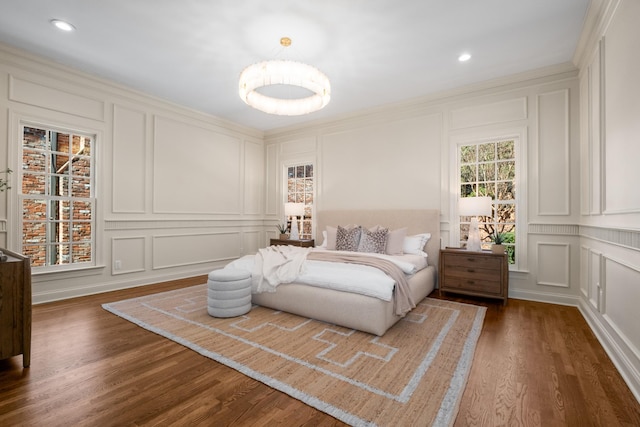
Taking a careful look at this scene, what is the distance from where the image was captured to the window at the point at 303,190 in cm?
599

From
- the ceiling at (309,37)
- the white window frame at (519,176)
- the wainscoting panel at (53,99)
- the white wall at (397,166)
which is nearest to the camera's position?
the white wall at (397,166)

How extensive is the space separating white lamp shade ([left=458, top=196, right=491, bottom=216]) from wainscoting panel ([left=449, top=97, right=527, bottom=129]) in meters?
1.17

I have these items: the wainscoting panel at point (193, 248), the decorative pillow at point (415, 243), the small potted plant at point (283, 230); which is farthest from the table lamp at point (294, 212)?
the decorative pillow at point (415, 243)

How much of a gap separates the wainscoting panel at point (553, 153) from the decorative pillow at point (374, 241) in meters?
1.95

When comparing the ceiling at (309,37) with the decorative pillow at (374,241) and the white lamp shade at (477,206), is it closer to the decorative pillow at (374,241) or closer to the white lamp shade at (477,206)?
the white lamp shade at (477,206)

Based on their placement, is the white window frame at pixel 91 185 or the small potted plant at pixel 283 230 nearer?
the white window frame at pixel 91 185

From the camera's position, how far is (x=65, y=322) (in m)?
3.02

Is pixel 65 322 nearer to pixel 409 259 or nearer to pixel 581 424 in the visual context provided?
pixel 409 259

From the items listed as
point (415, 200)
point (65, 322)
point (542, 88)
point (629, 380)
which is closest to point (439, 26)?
point (542, 88)

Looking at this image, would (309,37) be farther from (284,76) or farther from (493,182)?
(493,182)

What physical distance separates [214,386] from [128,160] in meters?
3.77

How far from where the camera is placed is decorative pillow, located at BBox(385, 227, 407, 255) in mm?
4281

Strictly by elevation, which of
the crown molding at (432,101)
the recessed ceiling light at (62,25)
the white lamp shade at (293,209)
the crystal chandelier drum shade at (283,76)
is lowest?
the white lamp shade at (293,209)

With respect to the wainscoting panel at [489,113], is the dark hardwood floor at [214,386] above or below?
below
